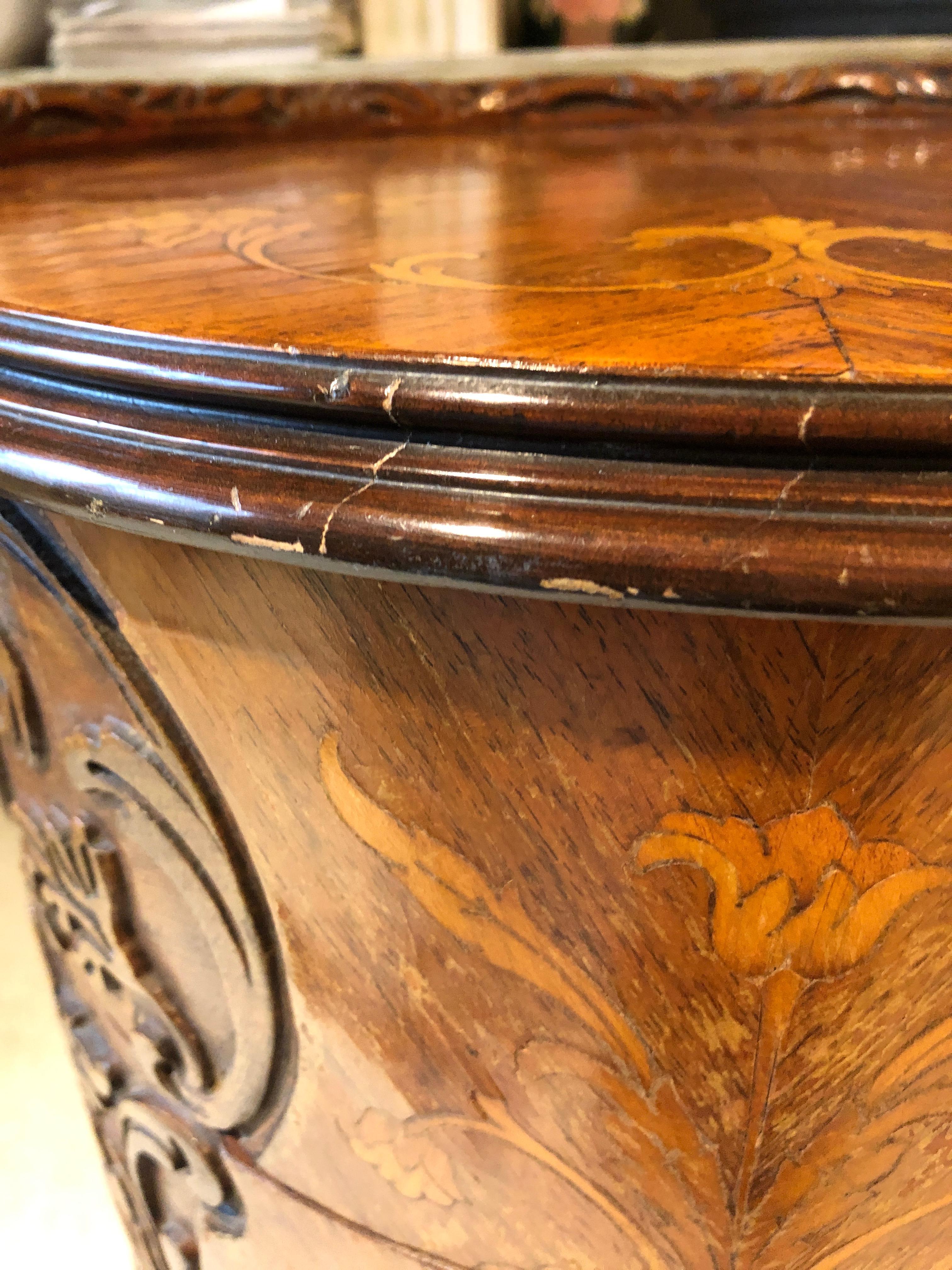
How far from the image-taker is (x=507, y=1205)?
390 millimetres

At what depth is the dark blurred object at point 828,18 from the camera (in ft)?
3.73

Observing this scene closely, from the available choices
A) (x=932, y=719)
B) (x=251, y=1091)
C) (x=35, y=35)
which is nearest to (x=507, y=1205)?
(x=251, y=1091)

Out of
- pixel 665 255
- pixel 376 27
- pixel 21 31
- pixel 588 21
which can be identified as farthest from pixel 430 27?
pixel 665 255

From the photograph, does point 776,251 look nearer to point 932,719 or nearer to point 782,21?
point 932,719

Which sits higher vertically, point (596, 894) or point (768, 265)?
point (768, 265)

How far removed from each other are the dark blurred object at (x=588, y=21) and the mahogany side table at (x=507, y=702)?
0.86 metres

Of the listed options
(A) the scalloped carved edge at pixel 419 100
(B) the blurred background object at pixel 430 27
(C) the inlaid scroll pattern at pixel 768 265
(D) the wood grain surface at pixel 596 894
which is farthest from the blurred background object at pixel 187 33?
(D) the wood grain surface at pixel 596 894

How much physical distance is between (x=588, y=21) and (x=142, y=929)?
3.92ft

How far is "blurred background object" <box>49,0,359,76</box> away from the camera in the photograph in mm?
1037

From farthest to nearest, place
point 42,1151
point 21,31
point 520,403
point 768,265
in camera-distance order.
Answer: point 21,31 → point 42,1151 → point 768,265 → point 520,403

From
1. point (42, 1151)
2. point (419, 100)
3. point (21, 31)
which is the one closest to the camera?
point (419, 100)

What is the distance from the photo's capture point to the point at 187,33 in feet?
3.42

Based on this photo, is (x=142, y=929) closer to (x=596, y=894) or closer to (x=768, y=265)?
(x=596, y=894)

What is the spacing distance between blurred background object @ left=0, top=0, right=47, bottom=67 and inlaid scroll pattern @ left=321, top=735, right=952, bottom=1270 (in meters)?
1.16
